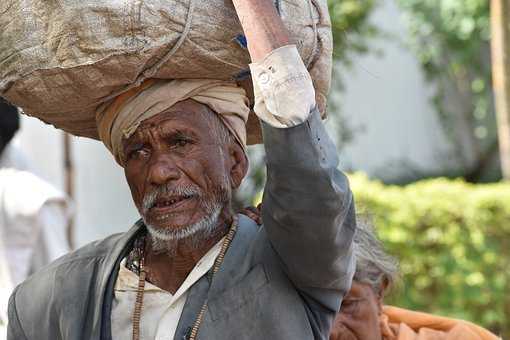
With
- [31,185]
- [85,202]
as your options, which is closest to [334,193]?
[31,185]

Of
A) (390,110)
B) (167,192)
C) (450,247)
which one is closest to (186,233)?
(167,192)

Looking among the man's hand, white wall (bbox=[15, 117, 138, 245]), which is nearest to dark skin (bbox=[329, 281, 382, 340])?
the man's hand

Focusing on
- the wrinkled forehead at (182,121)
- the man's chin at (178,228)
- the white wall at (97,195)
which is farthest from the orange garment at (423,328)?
the white wall at (97,195)

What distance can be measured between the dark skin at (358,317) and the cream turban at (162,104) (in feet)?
3.51

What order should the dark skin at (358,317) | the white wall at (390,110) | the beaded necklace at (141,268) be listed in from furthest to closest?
the white wall at (390,110), the dark skin at (358,317), the beaded necklace at (141,268)

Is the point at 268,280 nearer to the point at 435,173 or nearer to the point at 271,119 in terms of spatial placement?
the point at 271,119

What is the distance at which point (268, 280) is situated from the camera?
3324 mm

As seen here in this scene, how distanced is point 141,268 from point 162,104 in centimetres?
55

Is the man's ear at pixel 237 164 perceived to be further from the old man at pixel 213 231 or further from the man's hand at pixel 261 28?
the man's hand at pixel 261 28

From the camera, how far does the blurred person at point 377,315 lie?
4379 mm

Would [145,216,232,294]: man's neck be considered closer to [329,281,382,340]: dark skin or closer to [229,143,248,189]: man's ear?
[229,143,248,189]: man's ear

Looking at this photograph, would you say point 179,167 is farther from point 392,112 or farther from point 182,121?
point 392,112

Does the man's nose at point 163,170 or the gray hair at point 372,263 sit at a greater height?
the man's nose at point 163,170

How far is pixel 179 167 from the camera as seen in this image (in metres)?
3.42
